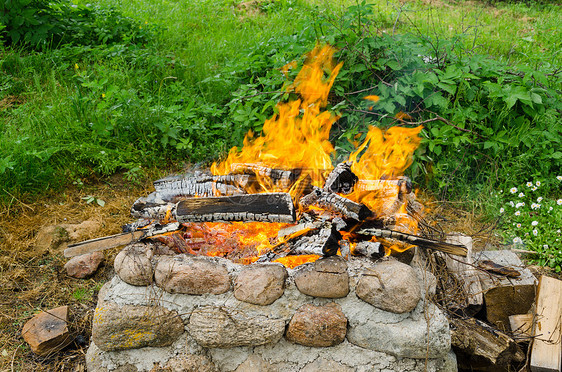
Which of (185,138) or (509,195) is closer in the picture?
(509,195)

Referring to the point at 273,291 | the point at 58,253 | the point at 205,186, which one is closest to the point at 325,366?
the point at 273,291

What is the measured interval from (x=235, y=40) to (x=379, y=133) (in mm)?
3280

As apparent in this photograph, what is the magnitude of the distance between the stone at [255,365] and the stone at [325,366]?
0.20 meters

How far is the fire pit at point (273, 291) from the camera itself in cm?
235

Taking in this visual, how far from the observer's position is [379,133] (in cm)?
393

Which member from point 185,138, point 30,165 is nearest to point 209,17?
point 185,138

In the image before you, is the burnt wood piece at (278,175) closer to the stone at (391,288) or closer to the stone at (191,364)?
the stone at (391,288)

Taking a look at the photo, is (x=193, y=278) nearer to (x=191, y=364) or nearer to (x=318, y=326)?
(x=191, y=364)

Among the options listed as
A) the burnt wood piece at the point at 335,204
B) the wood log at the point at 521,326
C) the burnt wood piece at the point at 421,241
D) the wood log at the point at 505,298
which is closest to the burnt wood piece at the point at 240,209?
the burnt wood piece at the point at 335,204

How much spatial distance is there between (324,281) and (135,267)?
1.06 meters

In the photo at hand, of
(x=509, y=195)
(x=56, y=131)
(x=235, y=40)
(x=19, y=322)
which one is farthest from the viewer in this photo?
(x=235, y=40)

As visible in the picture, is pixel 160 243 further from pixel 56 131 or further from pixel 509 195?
pixel 509 195

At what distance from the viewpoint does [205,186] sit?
3.14m

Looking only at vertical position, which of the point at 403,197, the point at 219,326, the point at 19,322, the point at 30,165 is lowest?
the point at 19,322
